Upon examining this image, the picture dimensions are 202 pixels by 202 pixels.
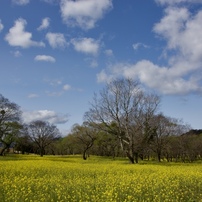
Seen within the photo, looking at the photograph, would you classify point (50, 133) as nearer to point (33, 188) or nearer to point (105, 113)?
point (105, 113)

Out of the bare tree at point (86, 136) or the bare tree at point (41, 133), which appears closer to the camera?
the bare tree at point (86, 136)

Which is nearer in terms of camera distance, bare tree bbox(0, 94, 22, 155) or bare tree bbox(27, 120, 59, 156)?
bare tree bbox(0, 94, 22, 155)

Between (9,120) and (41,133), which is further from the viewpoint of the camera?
(41,133)

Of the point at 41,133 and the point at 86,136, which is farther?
the point at 41,133

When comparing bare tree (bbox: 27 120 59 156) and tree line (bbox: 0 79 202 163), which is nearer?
tree line (bbox: 0 79 202 163)

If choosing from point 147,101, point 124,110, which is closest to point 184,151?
point 147,101

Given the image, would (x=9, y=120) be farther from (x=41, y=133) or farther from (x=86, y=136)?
(x=41, y=133)

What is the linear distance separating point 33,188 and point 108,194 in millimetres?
3768

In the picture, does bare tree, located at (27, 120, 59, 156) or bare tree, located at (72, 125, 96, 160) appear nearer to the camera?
bare tree, located at (72, 125, 96, 160)

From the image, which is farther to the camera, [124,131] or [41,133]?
[41,133]

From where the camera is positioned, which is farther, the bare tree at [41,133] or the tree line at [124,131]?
the bare tree at [41,133]

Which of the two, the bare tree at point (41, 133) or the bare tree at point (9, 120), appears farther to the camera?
the bare tree at point (41, 133)

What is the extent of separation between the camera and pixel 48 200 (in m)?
10.7

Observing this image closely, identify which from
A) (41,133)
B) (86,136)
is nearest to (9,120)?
(86,136)
